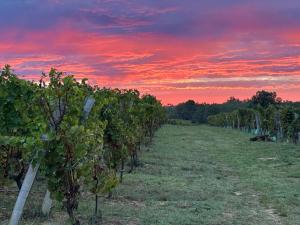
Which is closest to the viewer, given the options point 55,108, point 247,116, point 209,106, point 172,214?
point 55,108

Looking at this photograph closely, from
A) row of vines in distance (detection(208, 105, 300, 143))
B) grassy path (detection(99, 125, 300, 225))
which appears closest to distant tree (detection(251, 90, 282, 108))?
row of vines in distance (detection(208, 105, 300, 143))

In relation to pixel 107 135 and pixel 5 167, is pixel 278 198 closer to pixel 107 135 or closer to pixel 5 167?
pixel 107 135

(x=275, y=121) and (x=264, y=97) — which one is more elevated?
(x=264, y=97)

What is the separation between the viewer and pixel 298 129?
141 ft

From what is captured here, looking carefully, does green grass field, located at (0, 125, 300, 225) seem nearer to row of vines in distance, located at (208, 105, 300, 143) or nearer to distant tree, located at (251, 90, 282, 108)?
row of vines in distance, located at (208, 105, 300, 143)

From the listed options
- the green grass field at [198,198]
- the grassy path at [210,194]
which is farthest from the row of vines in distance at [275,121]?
the green grass field at [198,198]

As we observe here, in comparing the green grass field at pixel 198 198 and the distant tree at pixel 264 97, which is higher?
the distant tree at pixel 264 97

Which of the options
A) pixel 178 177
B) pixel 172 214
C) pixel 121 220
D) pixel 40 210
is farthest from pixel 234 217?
pixel 178 177

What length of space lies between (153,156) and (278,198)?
43.0 ft

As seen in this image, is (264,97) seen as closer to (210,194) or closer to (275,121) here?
(275,121)

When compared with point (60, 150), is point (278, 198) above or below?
below

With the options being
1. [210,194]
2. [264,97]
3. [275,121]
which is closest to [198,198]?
[210,194]

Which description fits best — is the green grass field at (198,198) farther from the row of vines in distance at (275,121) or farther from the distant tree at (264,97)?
the distant tree at (264,97)

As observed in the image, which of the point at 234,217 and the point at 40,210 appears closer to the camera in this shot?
the point at 40,210
